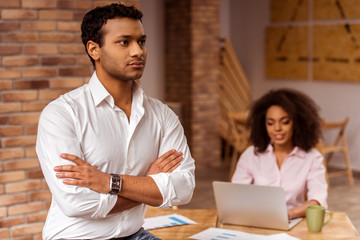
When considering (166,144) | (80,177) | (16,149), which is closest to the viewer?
(80,177)

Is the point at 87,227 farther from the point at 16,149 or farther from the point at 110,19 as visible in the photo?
the point at 16,149

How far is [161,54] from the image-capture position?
746 cm

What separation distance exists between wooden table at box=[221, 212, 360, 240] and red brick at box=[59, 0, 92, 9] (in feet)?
5.97

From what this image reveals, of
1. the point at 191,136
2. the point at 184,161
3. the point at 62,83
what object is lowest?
the point at 191,136

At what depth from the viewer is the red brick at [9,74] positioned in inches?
126

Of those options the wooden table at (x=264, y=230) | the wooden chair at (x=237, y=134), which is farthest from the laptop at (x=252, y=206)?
the wooden chair at (x=237, y=134)

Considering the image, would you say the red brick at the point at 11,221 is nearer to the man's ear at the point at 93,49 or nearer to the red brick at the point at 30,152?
the red brick at the point at 30,152

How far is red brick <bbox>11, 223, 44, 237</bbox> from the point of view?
3.32 meters

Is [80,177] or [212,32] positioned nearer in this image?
[80,177]

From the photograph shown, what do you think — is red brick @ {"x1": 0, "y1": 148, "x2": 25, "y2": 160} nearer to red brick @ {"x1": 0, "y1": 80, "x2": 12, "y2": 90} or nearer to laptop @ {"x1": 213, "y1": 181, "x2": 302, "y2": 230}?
red brick @ {"x1": 0, "y1": 80, "x2": 12, "y2": 90}

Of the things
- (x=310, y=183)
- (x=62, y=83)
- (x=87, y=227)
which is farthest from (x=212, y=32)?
(x=87, y=227)

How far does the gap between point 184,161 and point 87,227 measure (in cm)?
45

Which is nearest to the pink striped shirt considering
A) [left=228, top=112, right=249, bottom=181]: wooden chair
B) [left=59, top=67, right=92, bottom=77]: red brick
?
[left=59, top=67, right=92, bottom=77]: red brick

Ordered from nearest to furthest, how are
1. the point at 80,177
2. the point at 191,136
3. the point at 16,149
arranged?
the point at 80,177, the point at 16,149, the point at 191,136
